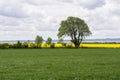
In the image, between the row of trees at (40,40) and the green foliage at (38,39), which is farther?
the green foliage at (38,39)

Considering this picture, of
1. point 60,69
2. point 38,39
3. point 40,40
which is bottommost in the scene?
point 60,69

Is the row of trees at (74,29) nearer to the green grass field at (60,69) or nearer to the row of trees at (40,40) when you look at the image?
the row of trees at (40,40)

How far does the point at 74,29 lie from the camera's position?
443ft

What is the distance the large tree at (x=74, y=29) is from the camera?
439 ft

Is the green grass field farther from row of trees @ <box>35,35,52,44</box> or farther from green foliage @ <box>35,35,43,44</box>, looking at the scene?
green foliage @ <box>35,35,43,44</box>

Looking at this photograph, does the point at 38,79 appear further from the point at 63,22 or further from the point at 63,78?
the point at 63,22

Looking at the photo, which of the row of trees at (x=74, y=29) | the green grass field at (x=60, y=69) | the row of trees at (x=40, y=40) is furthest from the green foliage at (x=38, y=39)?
the green grass field at (x=60, y=69)

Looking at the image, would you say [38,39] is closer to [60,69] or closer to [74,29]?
[74,29]

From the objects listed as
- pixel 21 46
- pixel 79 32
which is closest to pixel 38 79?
pixel 21 46

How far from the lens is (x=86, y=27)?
13512 centimetres

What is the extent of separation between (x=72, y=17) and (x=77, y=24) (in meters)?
3.87

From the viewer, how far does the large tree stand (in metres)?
134

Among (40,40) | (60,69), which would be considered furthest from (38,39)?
(60,69)

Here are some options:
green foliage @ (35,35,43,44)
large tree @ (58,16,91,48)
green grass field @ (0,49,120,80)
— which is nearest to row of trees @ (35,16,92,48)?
large tree @ (58,16,91,48)
